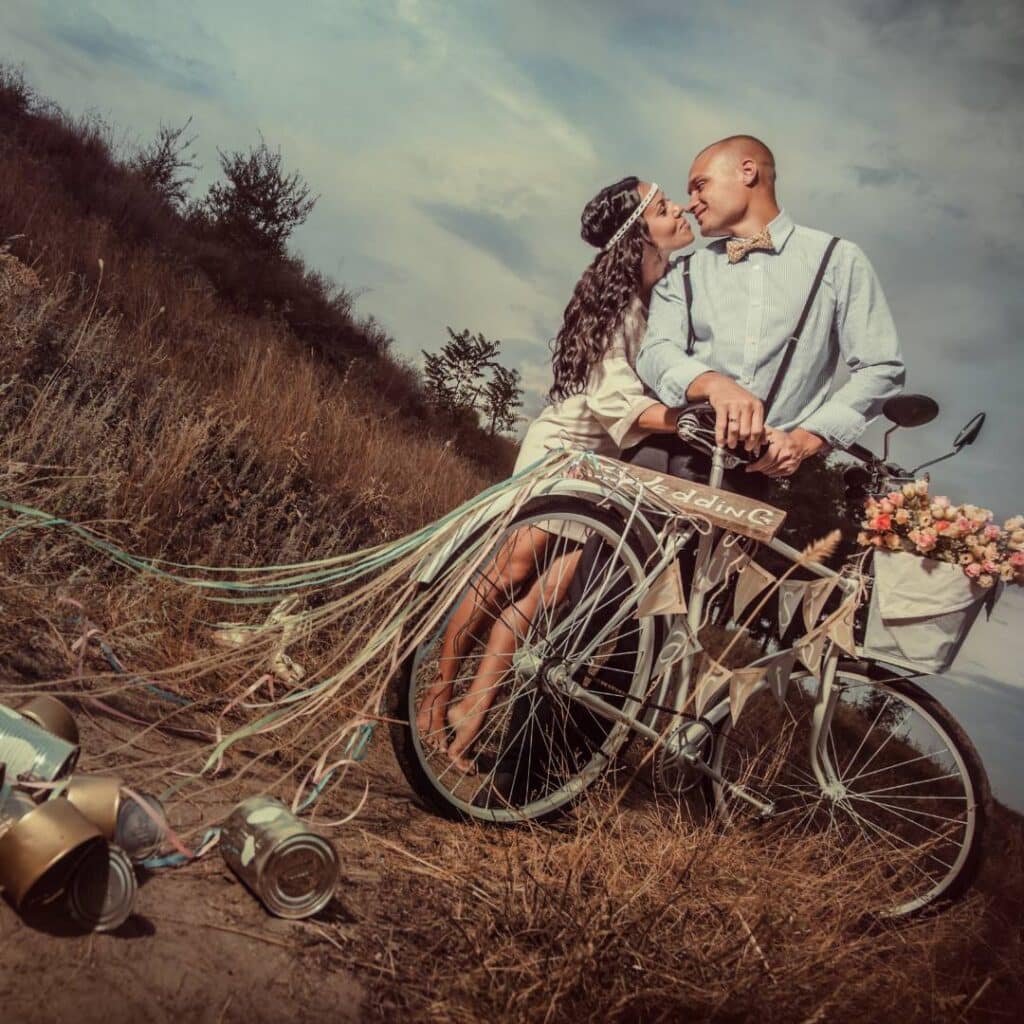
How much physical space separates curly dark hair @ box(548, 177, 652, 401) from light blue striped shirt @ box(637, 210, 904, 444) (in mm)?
240

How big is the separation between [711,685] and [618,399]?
0.94m

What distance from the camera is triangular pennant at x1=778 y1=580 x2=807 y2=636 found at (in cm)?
256

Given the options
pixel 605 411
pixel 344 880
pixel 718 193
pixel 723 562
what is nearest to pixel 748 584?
pixel 723 562

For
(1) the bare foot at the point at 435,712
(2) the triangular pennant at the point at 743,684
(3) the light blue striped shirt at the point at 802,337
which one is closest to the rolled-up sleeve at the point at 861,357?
(3) the light blue striped shirt at the point at 802,337

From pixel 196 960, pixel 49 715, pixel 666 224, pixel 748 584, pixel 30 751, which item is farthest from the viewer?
pixel 666 224

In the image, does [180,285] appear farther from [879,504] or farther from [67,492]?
[879,504]

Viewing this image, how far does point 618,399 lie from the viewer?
8.76 ft

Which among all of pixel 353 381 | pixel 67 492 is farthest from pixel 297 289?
pixel 67 492

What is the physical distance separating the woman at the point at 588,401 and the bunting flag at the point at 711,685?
0.51m

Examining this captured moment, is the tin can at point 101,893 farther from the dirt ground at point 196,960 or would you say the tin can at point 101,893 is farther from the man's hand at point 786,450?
the man's hand at point 786,450

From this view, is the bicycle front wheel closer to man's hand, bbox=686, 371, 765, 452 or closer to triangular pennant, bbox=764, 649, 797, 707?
triangular pennant, bbox=764, 649, 797, 707

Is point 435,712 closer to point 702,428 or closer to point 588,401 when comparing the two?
point 588,401

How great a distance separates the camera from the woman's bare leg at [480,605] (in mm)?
2555

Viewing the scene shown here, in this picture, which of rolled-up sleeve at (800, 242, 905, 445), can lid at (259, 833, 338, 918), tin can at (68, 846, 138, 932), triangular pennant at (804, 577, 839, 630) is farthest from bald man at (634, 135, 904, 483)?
tin can at (68, 846, 138, 932)
